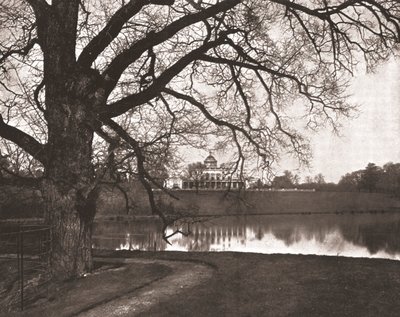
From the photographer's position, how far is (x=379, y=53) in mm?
11000

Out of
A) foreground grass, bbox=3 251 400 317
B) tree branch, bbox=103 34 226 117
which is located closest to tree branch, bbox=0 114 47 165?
tree branch, bbox=103 34 226 117

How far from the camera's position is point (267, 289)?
7859 millimetres

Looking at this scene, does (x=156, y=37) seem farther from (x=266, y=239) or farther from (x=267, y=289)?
(x=266, y=239)

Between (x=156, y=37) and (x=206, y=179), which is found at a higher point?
(x=156, y=37)

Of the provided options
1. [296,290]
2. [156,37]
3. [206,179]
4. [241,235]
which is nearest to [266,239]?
[241,235]

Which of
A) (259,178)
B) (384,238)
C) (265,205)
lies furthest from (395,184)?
(259,178)

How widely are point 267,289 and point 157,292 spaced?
2.05m

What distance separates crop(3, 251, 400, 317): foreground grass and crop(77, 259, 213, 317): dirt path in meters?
0.18

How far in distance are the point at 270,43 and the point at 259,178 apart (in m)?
3.86

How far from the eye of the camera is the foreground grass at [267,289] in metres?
6.76

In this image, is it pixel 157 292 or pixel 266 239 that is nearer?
pixel 157 292

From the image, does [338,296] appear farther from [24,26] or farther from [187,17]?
[24,26]

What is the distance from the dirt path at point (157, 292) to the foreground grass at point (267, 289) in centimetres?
18

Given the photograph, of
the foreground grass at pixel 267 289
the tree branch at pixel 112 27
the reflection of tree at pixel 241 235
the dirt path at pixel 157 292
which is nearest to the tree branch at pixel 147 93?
the tree branch at pixel 112 27
